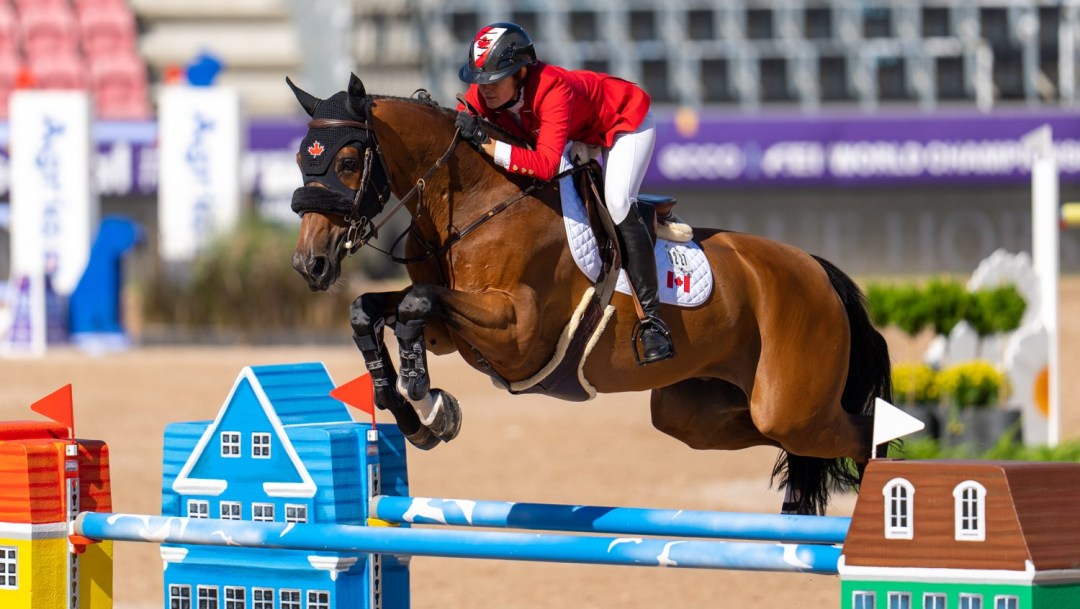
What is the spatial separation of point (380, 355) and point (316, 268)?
32cm

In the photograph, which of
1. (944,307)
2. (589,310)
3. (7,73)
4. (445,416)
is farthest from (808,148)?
(445,416)

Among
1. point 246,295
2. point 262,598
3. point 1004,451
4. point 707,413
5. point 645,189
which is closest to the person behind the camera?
point 262,598

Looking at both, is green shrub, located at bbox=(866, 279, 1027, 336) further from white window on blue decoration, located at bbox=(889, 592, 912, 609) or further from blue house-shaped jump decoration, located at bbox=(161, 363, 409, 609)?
white window on blue decoration, located at bbox=(889, 592, 912, 609)

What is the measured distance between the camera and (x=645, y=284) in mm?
4465

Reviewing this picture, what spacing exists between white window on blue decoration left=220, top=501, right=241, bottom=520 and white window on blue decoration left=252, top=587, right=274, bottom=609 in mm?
219

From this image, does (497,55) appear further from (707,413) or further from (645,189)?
(645,189)

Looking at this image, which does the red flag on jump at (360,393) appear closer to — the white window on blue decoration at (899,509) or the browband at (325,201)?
the browband at (325,201)

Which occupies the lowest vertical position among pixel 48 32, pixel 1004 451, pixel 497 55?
pixel 1004 451

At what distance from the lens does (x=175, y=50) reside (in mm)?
28844

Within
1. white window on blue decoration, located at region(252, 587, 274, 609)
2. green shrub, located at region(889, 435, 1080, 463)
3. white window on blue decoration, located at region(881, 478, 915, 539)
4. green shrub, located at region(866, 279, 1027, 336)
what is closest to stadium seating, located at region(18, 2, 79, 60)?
green shrub, located at region(866, 279, 1027, 336)

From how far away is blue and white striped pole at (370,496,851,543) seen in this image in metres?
3.95

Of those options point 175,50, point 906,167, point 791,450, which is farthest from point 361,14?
point 791,450

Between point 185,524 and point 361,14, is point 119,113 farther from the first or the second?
point 185,524

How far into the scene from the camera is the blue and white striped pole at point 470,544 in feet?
11.3
